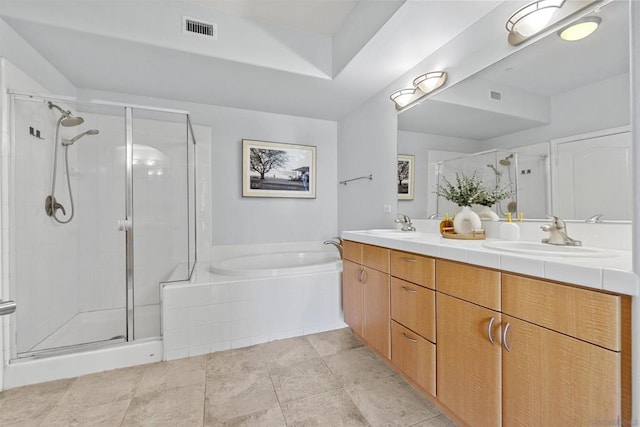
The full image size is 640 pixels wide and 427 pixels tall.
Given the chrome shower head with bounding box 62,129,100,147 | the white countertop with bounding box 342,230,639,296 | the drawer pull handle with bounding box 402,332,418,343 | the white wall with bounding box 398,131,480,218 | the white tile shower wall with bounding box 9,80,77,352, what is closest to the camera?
the white countertop with bounding box 342,230,639,296

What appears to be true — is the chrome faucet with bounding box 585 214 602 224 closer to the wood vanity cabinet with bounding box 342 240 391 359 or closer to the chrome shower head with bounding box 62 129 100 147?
the wood vanity cabinet with bounding box 342 240 391 359

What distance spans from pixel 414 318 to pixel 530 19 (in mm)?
1640

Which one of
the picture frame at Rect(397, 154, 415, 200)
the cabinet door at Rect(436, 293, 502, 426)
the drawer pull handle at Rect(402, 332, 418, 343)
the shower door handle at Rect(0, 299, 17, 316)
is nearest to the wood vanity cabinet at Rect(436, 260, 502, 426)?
the cabinet door at Rect(436, 293, 502, 426)

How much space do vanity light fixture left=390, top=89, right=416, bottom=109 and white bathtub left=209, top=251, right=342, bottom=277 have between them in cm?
150

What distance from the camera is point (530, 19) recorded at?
4.47ft

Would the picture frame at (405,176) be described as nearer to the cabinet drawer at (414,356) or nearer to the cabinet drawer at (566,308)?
the cabinet drawer at (414,356)

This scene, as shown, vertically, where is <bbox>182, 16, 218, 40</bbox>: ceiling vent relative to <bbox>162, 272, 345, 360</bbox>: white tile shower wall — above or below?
above

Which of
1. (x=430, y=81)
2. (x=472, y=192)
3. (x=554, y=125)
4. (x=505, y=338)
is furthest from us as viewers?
(x=430, y=81)

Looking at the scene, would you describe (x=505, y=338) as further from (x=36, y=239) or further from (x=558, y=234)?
(x=36, y=239)

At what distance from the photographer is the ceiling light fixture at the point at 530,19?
129cm

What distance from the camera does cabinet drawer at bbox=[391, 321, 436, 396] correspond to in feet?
4.35

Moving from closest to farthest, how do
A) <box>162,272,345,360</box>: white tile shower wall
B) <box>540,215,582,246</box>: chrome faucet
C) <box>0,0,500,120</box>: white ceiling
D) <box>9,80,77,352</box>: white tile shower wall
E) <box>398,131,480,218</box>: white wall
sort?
<box>540,215,582,246</box>: chrome faucet, <box>0,0,500,120</box>: white ceiling, <box>9,80,77,352</box>: white tile shower wall, <box>162,272,345,360</box>: white tile shower wall, <box>398,131,480,218</box>: white wall

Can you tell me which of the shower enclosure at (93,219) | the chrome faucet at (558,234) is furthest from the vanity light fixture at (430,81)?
the shower enclosure at (93,219)

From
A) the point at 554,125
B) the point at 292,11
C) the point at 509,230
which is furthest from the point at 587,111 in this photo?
the point at 292,11
